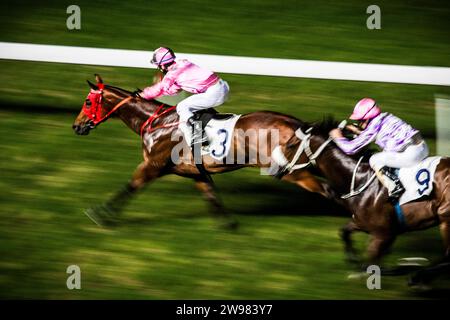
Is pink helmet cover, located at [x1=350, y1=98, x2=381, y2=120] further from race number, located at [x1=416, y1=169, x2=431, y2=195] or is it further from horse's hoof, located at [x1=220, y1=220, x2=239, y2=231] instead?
horse's hoof, located at [x1=220, y1=220, x2=239, y2=231]

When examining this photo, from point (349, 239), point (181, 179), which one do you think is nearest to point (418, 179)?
point (349, 239)

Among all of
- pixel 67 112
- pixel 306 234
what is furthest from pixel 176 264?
pixel 67 112

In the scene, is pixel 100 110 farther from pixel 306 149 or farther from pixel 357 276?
pixel 357 276

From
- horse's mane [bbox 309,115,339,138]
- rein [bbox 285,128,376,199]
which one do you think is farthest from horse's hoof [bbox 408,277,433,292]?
horse's mane [bbox 309,115,339,138]

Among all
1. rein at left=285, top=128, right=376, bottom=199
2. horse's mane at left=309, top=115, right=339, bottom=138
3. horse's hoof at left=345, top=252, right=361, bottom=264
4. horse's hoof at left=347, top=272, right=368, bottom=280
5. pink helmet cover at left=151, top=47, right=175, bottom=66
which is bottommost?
horse's hoof at left=347, top=272, right=368, bottom=280

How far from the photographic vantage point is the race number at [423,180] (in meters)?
6.75

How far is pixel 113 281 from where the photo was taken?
7230 millimetres

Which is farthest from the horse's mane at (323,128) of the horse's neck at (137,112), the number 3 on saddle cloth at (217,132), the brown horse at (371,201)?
the horse's neck at (137,112)

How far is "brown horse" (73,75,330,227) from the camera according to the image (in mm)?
7426

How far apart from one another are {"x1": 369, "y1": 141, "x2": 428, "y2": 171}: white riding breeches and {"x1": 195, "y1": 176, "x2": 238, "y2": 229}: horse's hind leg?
1.59 meters

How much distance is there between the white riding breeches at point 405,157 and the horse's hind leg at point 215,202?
159cm

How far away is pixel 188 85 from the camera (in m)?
7.60

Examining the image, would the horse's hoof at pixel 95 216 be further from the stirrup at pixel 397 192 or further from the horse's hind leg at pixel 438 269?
the horse's hind leg at pixel 438 269

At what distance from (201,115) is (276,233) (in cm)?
126
